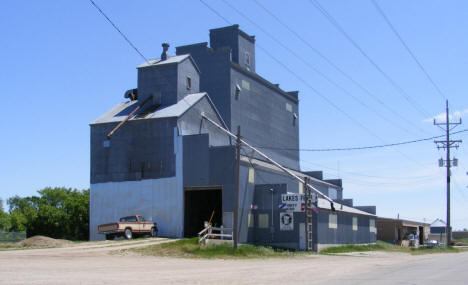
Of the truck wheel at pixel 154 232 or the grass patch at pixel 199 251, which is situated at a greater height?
the truck wheel at pixel 154 232

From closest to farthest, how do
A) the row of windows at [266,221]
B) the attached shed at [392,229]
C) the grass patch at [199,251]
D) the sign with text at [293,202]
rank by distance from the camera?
the grass patch at [199,251]
the sign with text at [293,202]
the row of windows at [266,221]
the attached shed at [392,229]

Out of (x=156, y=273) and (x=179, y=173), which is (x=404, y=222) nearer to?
(x=179, y=173)

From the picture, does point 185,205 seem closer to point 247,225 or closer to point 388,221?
point 247,225

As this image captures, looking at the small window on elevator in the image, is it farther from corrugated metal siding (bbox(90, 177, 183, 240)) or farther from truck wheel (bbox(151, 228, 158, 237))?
truck wheel (bbox(151, 228, 158, 237))

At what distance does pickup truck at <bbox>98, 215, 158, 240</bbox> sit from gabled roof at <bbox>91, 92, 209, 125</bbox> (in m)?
8.07

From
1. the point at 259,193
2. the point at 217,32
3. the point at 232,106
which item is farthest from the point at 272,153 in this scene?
the point at 259,193

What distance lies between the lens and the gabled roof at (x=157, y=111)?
42812 millimetres

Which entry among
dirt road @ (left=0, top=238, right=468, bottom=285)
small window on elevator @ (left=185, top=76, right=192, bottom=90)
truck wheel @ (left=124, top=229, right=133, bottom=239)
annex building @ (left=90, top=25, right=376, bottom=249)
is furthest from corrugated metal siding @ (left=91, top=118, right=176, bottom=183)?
dirt road @ (left=0, top=238, right=468, bottom=285)

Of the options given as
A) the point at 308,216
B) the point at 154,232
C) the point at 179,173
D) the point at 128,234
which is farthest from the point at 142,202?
the point at 308,216

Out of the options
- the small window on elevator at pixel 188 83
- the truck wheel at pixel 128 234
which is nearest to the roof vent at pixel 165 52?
the small window on elevator at pixel 188 83

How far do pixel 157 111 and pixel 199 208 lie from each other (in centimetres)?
846

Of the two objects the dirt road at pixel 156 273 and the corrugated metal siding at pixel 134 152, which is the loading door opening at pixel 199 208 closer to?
the corrugated metal siding at pixel 134 152

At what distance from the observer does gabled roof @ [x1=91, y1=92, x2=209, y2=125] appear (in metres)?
42.8

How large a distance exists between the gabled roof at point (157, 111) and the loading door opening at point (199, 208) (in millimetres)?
6201
